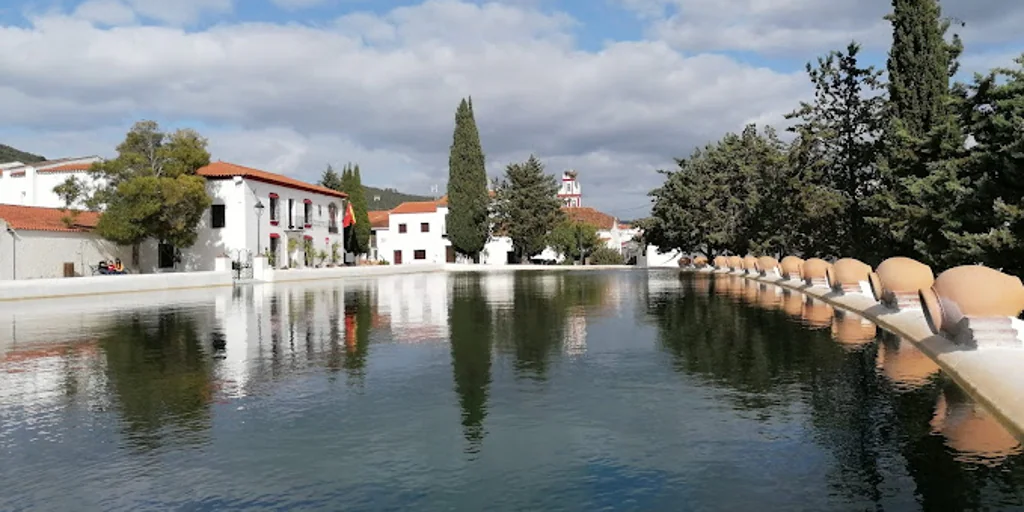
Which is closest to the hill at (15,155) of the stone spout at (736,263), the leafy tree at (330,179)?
the leafy tree at (330,179)

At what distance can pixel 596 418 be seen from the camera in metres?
8.88

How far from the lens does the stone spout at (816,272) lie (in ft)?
97.4

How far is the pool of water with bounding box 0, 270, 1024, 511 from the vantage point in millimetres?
6320

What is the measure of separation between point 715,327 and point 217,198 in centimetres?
4566

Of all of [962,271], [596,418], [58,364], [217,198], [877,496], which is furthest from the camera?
[217,198]

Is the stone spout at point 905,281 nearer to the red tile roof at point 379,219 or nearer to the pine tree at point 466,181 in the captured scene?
the pine tree at point 466,181

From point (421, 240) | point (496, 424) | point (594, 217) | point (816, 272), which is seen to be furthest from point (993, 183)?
point (594, 217)

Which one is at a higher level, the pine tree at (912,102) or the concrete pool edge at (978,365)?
the pine tree at (912,102)

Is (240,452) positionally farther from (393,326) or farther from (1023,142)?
(1023,142)

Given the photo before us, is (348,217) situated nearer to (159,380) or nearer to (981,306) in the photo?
(159,380)

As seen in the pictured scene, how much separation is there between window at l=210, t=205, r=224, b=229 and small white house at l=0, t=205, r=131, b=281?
6.93 meters

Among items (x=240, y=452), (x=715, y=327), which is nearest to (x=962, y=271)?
(x=715, y=327)

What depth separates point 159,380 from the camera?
38.2ft

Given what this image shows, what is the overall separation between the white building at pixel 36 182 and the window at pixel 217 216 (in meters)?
12.0
